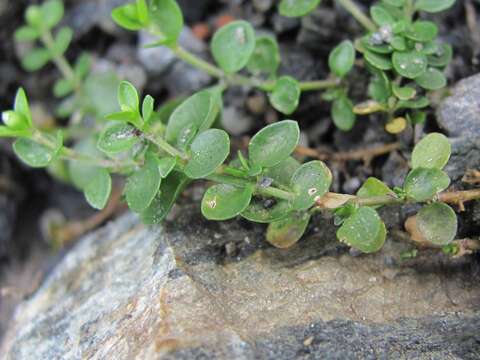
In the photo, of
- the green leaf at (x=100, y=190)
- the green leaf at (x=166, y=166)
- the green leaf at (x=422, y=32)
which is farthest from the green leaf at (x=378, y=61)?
the green leaf at (x=100, y=190)

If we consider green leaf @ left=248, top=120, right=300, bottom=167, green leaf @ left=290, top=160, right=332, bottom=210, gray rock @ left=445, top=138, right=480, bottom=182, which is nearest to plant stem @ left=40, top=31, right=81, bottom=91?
green leaf @ left=248, top=120, right=300, bottom=167

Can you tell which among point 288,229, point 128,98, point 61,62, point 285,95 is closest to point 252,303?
point 288,229

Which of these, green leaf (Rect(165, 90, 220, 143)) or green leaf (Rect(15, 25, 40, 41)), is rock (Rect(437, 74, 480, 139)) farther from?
green leaf (Rect(15, 25, 40, 41))

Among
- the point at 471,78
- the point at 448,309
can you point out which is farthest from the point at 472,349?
the point at 471,78

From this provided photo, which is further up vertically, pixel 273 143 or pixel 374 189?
pixel 273 143

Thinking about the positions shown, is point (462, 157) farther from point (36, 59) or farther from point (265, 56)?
point (36, 59)

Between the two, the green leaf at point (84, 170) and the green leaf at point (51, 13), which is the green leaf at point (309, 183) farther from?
the green leaf at point (51, 13)
